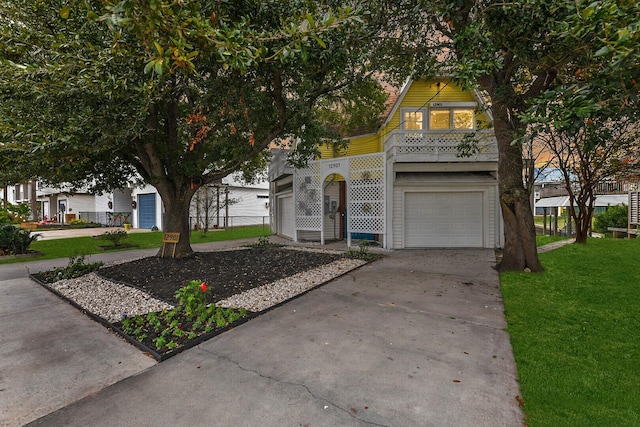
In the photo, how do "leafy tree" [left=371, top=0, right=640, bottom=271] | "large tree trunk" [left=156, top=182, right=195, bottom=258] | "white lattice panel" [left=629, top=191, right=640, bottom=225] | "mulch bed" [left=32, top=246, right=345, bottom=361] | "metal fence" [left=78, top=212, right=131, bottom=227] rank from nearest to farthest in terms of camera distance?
"leafy tree" [left=371, top=0, right=640, bottom=271], "mulch bed" [left=32, top=246, right=345, bottom=361], "large tree trunk" [left=156, top=182, right=195, bottom=258], "white lattice panel" [left=629, top=191, right=640, bottom=225], "metal fence" [left=78, top=212, right=131, bottom=227]

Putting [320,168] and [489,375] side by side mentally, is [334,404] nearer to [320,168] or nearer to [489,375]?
[489,375]

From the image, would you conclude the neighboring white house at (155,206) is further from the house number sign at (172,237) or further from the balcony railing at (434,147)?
the balcony railing at (434,147)

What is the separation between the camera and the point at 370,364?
3.09m

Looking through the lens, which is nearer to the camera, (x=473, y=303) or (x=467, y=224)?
(x=473, y=303)

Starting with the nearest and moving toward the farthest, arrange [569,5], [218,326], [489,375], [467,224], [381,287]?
[489,375], [569,5], [218,326], [381,287], [467,224]

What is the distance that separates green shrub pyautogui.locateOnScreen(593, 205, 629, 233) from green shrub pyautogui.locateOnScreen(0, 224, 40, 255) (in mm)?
27749

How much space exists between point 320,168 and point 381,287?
699cm

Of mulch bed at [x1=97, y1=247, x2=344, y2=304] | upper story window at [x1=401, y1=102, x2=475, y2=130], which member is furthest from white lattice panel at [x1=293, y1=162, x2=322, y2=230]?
upper story window at [x1=401, y1=102, x2=475, y2=130]

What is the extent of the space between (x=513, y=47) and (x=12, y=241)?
49.2ft

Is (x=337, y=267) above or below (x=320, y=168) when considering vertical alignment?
below

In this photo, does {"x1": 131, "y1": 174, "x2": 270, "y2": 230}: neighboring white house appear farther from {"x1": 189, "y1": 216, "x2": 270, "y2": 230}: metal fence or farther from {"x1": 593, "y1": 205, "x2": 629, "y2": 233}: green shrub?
{"x1": 593, "y1": 205, "x2": 629, "y2": 233}: green shrub

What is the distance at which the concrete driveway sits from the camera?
2.37 m

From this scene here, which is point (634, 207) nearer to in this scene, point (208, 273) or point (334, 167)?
point (334, 167)

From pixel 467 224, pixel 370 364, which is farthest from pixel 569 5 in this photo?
pixel 467 224
